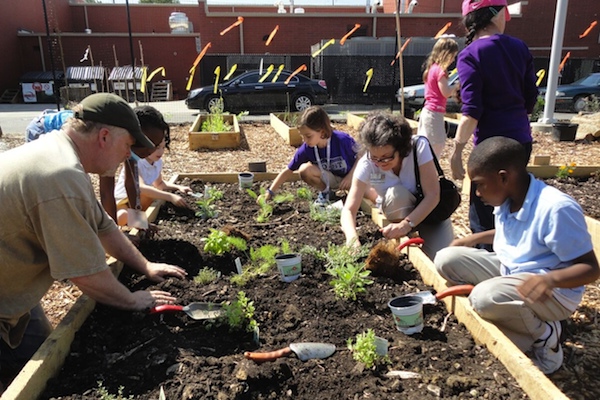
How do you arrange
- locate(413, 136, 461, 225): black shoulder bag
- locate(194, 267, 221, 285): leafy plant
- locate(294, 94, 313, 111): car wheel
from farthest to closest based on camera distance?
1. locate(294, 94, 313, 111): car wheel
2. locate(413, 136, 461, 225): black shoulder bag
3. locate(194, 267, 221, 285): leafy plant

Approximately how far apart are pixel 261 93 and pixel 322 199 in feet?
37.3

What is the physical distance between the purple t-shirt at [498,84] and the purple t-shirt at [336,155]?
1744mm

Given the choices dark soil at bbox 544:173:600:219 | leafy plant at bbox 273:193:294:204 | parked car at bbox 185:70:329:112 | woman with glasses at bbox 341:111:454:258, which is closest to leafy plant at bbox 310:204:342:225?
leafy plant at bbox 273:193:294:204

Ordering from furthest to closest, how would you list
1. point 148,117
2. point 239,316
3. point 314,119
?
point 314,119, point 148,117, point 239,316

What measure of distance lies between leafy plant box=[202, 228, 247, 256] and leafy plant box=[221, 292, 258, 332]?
2.91ft

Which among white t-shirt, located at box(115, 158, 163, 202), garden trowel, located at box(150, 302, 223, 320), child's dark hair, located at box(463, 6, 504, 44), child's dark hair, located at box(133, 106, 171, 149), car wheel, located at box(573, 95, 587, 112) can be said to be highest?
child's dark hair, located at box(463, 6, 504, 44)

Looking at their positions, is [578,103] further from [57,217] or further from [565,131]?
[57,217]

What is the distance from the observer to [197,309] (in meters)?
2.58

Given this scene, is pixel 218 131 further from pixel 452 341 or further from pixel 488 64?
pixel 452 341

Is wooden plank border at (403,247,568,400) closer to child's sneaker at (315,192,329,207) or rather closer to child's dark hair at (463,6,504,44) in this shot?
child's dark hair at (463,6,504,44)

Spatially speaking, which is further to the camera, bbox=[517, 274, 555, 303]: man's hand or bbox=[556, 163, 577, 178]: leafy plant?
bbox=[556, 163, 577, 178]: leafy plant

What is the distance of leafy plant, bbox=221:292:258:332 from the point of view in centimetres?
244

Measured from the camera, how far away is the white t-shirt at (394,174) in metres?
3.46

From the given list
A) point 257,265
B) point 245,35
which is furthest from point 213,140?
point 245,35
